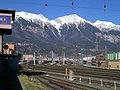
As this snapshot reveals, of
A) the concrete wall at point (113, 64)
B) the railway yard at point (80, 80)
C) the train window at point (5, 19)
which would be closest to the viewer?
the railway yard at point (80, 80)

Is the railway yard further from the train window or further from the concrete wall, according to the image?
the concrete wall

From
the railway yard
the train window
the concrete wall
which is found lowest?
the railway yard

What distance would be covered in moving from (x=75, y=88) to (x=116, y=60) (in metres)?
101

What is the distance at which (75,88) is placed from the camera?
45.1 m

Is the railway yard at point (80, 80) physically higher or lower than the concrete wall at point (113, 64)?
lower

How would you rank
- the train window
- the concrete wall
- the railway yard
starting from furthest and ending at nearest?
the concrete wall, the train window, the railway yard

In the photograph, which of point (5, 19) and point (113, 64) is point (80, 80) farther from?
point (113, 64)

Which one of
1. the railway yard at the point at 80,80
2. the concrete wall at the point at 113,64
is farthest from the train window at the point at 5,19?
the concrete wall at the point at 113,64

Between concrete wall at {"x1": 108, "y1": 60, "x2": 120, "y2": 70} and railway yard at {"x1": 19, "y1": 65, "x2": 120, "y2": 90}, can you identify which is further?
concrete wall at {"x1": 108, "y1": 60, "x2": 120, "y2": 70}

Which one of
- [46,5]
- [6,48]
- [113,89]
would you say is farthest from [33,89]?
[6,48]

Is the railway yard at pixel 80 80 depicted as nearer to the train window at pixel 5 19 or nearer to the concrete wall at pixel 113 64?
the train window at pixel 5 19

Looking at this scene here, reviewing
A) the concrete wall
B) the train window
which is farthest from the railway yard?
the concrete wall

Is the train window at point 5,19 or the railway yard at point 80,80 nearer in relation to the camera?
the railway yard at point 80,80

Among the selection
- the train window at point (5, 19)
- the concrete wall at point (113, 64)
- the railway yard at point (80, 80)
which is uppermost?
the train window at point (5, 19)
